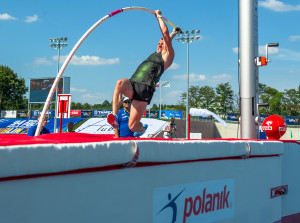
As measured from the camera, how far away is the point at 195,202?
2.59m

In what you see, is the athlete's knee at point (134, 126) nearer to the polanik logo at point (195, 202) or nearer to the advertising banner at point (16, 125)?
the polanik logo at point (195, 202)

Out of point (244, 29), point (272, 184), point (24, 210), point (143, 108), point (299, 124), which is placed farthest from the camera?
point (299, 124)

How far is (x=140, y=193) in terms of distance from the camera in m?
2.15

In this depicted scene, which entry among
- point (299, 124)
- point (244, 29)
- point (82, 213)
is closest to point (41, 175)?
point (82, 213)

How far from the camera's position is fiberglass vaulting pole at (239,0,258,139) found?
19.5ft

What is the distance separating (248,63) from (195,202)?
3838mm

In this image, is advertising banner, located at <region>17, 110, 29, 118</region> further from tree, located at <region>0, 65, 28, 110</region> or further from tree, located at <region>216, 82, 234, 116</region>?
tree, located at <region>216, 82, 234, 116</region>

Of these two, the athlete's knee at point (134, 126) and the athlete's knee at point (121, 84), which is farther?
the athlete's knee at point (134, 126)

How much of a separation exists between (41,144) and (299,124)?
54559 mm

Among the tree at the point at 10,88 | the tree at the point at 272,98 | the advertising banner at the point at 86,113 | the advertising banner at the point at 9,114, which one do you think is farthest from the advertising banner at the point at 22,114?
the tree at the point at 272,98

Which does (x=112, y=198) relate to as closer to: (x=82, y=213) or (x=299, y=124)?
(x=82, y=213)

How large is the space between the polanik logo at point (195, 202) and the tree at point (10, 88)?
6501cm

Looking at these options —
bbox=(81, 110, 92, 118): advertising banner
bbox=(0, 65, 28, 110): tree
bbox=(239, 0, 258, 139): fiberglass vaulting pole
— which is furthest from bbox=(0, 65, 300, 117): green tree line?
bbox=(239, 0, 258, 139): fiberglass vaulting pole

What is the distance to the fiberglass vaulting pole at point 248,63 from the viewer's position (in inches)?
234
